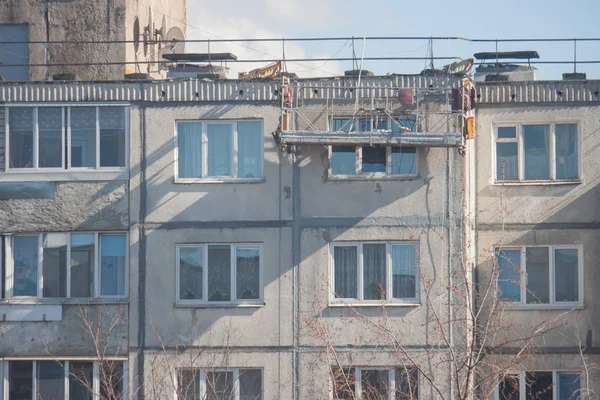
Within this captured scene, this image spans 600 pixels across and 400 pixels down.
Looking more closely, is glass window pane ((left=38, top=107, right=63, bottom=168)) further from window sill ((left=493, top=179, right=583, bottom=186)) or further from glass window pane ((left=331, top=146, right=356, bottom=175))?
window sill ((left=493, top=179, right=583, bottom=186))

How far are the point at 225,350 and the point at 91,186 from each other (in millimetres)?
4915

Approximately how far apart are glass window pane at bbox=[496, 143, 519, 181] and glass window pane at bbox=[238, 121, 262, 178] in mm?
5779

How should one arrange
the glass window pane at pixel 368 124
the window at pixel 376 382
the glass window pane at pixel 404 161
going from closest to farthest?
the window at pixel 376 382 → the glass window pane at pixel 404 161 → the glass window pane at pixel 368 124

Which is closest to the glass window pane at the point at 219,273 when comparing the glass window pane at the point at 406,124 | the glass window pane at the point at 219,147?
the glass window pane at the point at 219,147

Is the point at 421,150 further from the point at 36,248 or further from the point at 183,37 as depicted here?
the point at 183,37

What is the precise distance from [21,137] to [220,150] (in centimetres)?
474

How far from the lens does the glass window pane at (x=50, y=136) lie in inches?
904

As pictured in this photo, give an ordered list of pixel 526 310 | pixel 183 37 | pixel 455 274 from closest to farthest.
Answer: pixel 455 274 < pixel 526 310 < pixel 183 37

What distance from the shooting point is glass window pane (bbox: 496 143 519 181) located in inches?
922

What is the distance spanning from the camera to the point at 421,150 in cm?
2209

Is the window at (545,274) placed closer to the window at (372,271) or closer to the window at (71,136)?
the window at (372,271)

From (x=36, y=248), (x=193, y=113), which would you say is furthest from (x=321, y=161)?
(x=36, y=248)

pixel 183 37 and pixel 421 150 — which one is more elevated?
pixel 183 37

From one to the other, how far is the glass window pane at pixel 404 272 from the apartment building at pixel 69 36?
9436 mm
